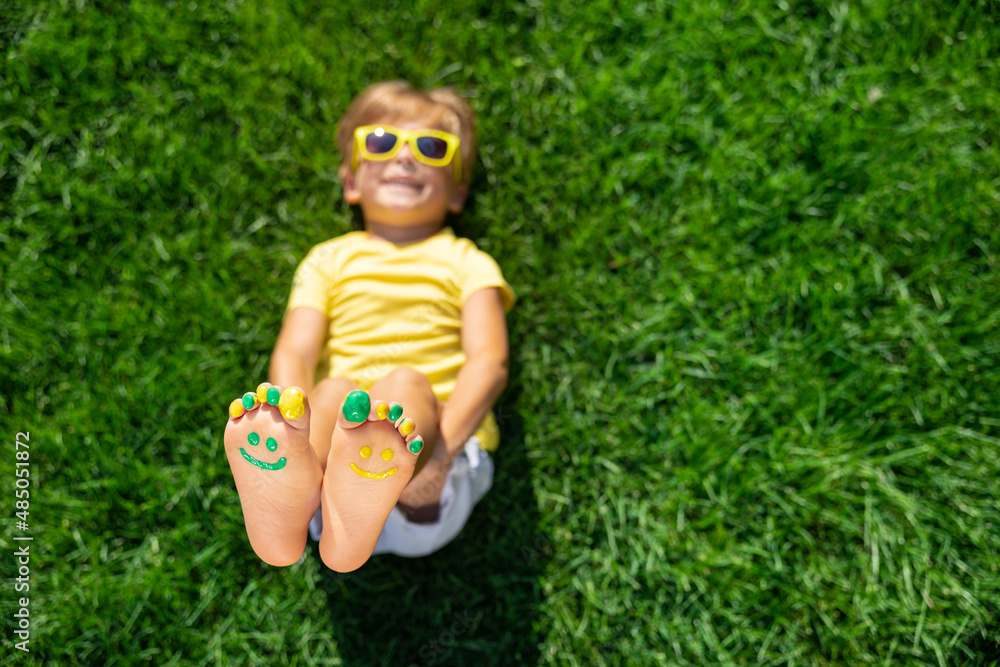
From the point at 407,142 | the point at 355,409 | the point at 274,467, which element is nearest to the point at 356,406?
the point at 355,409

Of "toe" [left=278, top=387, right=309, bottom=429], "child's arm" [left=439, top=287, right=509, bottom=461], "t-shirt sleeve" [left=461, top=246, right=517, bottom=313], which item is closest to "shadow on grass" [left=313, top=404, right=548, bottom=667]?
"child's arm" [left=439, top=287, right=509, bottom=461]

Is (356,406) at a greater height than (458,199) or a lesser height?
greater

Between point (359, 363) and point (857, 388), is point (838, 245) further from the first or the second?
point (359, 363)

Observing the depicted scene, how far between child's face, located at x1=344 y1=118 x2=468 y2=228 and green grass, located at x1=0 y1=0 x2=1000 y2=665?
0.37 meters

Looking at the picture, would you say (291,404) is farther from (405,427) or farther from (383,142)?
(383,142)

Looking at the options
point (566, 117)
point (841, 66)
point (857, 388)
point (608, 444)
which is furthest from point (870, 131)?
point (608, 444)

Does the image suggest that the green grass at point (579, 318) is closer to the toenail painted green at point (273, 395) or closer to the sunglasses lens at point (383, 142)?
the sunglasses lens at point (383, 142)

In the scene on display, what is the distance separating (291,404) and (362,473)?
0.28m

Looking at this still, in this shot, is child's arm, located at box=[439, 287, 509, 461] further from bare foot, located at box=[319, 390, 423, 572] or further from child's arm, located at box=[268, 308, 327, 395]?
child's arm, located at box=[268, 308, 327, 395]

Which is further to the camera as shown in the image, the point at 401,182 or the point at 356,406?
the point at 401,182

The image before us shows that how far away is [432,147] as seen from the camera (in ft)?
8.45

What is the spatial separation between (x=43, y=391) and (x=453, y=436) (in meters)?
1.90

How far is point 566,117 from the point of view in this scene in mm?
2996

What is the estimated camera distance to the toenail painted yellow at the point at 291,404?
5.49 ft
